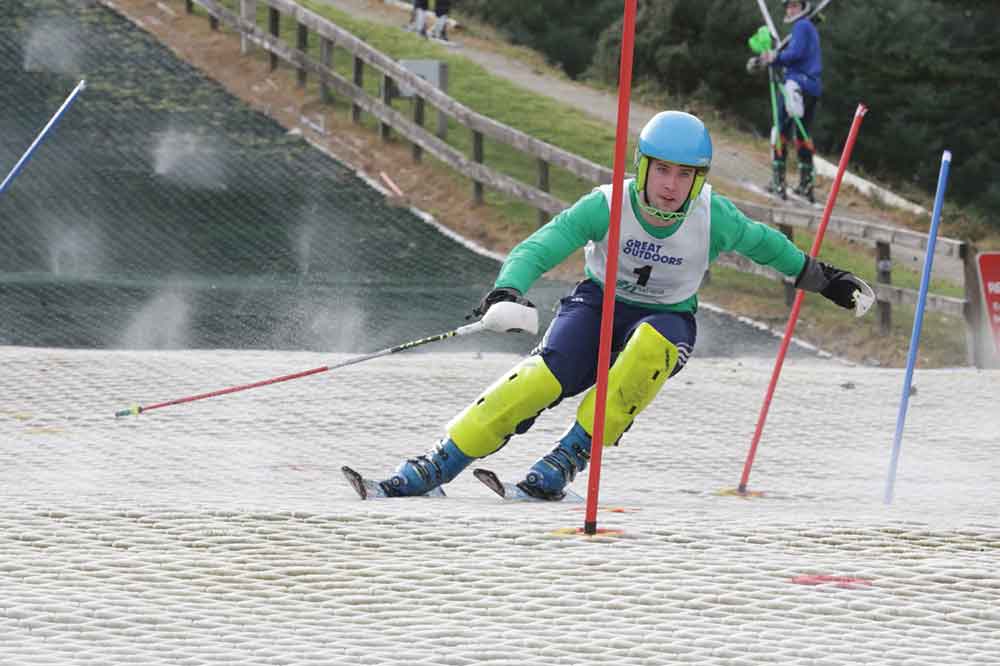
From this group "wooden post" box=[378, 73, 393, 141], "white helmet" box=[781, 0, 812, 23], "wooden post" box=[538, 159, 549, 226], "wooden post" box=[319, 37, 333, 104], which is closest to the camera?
"wooden post" box=[538, 159, 549, 226]

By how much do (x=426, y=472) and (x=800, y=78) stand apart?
11.5 m

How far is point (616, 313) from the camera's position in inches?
253

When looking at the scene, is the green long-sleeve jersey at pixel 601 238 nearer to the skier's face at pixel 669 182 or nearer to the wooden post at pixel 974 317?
the skier's face at pixel 669 182

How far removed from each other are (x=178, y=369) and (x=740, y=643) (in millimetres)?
6122

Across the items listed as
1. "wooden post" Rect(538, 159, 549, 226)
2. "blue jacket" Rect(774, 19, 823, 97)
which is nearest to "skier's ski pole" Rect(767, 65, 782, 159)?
"blue jacket" Rect(774, 19, 823, 97)

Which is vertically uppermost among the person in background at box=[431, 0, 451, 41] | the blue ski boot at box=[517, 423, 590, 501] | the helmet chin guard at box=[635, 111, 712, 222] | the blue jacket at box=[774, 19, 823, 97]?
the helmet chin guard at box=[635, 111, 712, 222]

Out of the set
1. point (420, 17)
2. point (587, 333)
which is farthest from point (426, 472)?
point (420, 17)

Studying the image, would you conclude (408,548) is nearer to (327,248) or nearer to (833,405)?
(833,405)

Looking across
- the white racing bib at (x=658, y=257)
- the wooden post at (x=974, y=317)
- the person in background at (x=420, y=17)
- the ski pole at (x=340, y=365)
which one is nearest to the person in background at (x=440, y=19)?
the person in background at (x=420, y=17)

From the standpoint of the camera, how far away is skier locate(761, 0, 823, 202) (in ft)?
54.9

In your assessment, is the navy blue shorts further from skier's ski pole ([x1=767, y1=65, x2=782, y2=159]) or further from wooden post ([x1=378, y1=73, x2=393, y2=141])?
wooden post ([x1=378, y1=73, x2=393, y2=141])

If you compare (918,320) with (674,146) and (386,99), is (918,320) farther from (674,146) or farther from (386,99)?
(386,99)

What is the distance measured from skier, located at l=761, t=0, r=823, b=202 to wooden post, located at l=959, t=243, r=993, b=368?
147 inches

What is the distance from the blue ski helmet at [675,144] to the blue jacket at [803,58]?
10.9m
